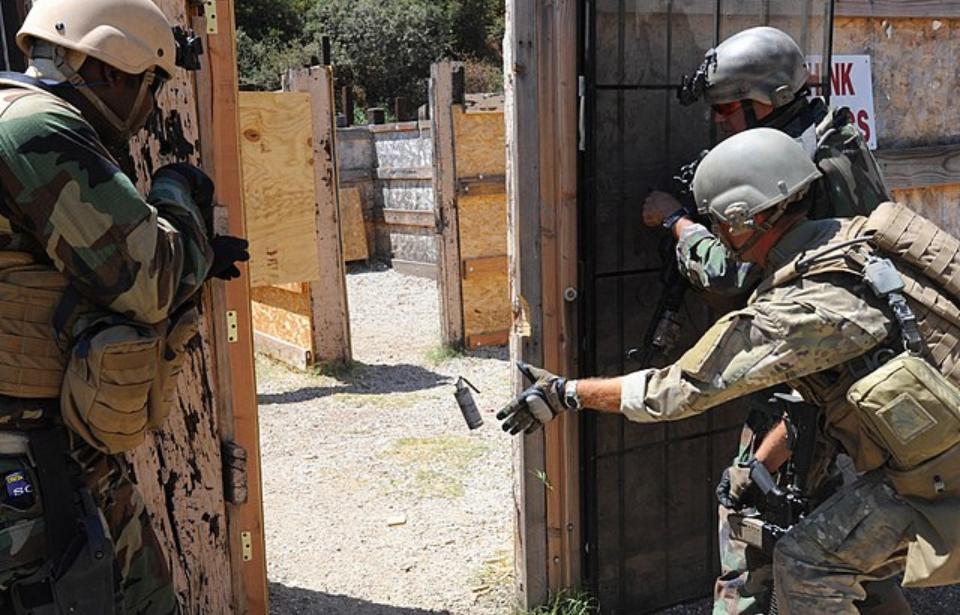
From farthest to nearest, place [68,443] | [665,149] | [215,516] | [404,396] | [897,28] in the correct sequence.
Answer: [404,396] < [897,28] < [665,149] < [215,516] < [68,443]

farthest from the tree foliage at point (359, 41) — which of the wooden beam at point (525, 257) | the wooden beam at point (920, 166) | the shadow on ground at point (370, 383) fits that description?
the wooden beam at point (525, 257)

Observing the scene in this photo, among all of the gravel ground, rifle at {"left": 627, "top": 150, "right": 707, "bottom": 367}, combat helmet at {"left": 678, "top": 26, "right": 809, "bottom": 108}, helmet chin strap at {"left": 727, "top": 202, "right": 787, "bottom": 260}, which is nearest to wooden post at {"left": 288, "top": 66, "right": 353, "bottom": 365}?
the gravel ground

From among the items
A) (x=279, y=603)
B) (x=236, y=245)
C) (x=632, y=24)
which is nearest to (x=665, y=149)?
(x=632, y=24)

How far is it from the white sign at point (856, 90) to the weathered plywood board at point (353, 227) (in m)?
8.76

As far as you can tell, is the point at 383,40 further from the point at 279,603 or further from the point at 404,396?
the point at 279,603

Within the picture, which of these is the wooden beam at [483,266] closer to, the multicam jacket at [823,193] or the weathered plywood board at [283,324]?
the weathered plywood board at [283,324]

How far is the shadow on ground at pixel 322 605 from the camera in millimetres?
3635

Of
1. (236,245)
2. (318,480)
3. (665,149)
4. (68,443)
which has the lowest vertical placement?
(318,480)

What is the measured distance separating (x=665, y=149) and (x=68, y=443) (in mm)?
2332

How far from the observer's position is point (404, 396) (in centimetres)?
680

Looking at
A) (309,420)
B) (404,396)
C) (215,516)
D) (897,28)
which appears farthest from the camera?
(404,396)

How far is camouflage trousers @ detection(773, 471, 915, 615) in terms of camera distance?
8.15 feet

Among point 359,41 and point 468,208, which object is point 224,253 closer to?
point 468,208

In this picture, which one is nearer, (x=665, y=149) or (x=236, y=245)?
(x=236, y=245)
